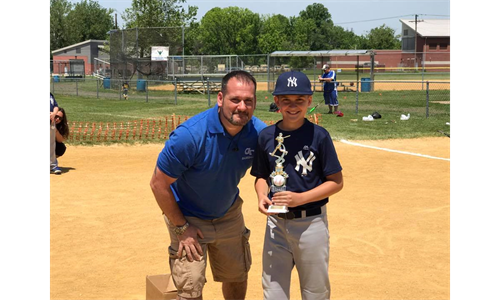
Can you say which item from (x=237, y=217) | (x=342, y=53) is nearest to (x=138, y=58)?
(x=342, y=53)

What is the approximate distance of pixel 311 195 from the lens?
446 centimetres

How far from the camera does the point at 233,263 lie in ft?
17.9

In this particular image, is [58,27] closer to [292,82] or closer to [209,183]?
[209,183]

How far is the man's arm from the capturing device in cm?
492

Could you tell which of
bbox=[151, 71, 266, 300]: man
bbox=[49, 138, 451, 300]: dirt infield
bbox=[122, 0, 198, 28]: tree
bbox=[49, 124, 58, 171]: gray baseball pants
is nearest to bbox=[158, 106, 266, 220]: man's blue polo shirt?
bbox=[151, 71, 266, 300]: man

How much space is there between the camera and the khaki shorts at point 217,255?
5031 millimetres

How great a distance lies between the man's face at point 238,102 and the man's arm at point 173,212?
691 mm

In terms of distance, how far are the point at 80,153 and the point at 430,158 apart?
8.73m

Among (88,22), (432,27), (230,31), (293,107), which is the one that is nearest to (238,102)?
(293,107)

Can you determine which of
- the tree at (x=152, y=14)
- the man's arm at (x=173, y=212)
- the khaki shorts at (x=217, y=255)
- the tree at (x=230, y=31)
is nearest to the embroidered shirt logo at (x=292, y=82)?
the man's arm at (x=173, y=212)

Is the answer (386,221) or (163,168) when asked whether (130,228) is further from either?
(163,168)

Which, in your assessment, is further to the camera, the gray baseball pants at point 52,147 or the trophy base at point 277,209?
the gray baseball pants at point 52,147

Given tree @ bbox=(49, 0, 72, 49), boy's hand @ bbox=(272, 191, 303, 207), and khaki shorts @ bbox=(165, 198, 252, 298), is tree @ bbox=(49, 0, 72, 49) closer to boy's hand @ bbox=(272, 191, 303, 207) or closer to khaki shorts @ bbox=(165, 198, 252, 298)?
khaki shorts @ bbox=(165, 198, 252, 298)

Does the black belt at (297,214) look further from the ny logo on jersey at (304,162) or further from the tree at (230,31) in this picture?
the tree at (230,31)
